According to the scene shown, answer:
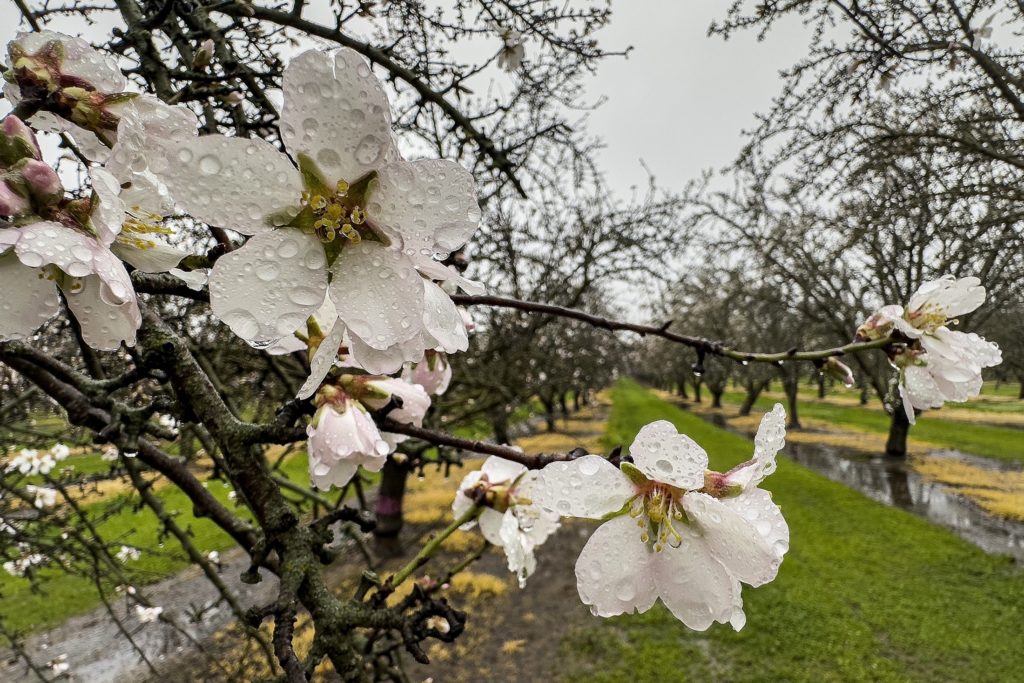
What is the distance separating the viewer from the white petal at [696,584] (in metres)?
0.72

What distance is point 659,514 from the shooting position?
73cm

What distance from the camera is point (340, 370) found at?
0.86 meters

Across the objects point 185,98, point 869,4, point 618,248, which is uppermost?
point 869,4

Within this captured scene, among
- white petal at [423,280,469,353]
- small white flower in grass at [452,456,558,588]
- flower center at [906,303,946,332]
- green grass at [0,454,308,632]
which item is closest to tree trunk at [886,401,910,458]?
green grass at [0,454,308,632]

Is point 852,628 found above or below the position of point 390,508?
below

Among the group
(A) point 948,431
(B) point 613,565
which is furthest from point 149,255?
(A) point 948,431

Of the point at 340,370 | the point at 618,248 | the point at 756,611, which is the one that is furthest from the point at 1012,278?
the point at 340,370

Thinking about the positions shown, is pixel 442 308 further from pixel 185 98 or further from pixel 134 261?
pixel 185 98

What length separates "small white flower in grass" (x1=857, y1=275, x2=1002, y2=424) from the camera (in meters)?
1.08

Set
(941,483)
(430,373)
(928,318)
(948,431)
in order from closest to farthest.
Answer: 1. (430,373)
2. (928,318)
3. (941,483)
4. (948,431)

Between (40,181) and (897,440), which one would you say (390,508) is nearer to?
(40,181)

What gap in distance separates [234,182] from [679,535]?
26.4 inches

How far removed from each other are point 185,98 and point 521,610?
24.5 feet

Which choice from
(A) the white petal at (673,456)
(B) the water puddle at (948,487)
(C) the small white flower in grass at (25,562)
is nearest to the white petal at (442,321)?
(A) the white petal at (673,456)
